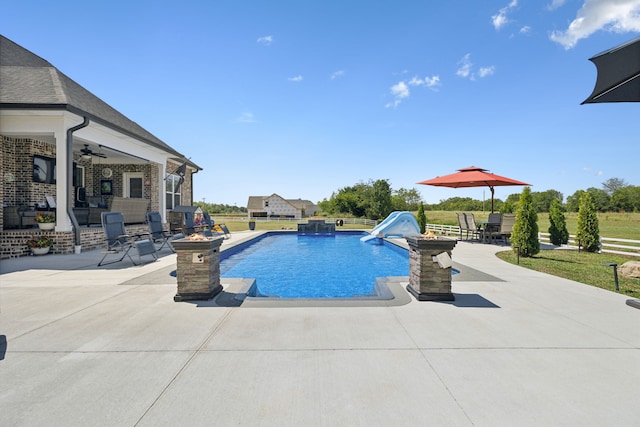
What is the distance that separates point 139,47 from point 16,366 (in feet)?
35.3

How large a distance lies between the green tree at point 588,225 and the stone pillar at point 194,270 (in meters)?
12.1

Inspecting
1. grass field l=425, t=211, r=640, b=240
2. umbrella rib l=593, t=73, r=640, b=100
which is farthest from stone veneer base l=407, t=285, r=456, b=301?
grass field l=425, t=211, r=640, b=240

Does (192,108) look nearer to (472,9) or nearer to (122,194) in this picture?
(122,194)

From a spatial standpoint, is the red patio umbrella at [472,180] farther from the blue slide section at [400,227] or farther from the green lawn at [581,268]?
the green lawn at [581,268]

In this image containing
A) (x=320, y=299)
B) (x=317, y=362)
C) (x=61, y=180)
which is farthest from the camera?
(x=61, y=180)

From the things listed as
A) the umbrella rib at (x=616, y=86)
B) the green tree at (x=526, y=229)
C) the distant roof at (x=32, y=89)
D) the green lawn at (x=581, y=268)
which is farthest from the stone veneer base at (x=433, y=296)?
the distant roof at (x=32, y=89)

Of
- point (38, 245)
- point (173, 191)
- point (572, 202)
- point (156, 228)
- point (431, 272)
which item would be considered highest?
point (572, 202)

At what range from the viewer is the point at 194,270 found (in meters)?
4.22

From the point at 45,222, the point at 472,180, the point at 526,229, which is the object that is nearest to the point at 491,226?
the point at 472,180

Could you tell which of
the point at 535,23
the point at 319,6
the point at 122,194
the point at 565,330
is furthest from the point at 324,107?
the point at 565,330

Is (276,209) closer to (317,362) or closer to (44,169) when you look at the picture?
(44,169)

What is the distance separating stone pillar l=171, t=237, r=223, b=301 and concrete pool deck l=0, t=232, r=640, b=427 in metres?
0.15

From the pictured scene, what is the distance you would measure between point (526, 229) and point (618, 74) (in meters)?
5.39

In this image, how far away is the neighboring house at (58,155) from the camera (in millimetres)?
8320
